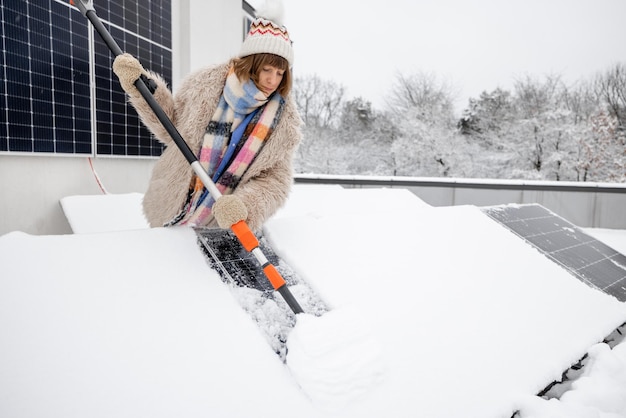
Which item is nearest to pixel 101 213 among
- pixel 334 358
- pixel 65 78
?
pixel 65 78

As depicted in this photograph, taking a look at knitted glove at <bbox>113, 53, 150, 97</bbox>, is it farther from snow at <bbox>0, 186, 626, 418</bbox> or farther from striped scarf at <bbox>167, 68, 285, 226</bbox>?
snow at <bbox>0, 186, 626, 418</bbox>

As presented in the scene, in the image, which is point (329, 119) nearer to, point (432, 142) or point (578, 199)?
point (432, 142)

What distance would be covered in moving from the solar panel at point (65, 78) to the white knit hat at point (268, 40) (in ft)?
7.79

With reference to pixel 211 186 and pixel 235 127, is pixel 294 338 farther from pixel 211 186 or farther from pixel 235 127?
pixel 235 127

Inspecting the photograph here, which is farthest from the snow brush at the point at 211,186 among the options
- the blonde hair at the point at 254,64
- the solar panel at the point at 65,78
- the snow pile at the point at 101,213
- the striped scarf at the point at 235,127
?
the snow pile at the point at 101,213

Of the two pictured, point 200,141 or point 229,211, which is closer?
point 229,211

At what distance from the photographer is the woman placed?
65.8 inches

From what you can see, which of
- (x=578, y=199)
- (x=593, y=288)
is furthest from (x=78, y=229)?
(x=578, y=199)

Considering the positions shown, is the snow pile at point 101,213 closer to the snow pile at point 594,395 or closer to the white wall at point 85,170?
the white wall at point 85,170

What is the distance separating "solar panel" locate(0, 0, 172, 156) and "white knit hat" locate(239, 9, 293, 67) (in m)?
2.38

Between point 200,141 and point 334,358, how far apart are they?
3.73ft

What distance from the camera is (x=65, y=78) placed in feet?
11.0

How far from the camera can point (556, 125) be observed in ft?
51.8

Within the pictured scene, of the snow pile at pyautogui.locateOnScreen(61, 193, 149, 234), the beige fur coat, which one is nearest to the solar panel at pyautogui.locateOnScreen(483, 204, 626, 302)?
the beige fur coat
